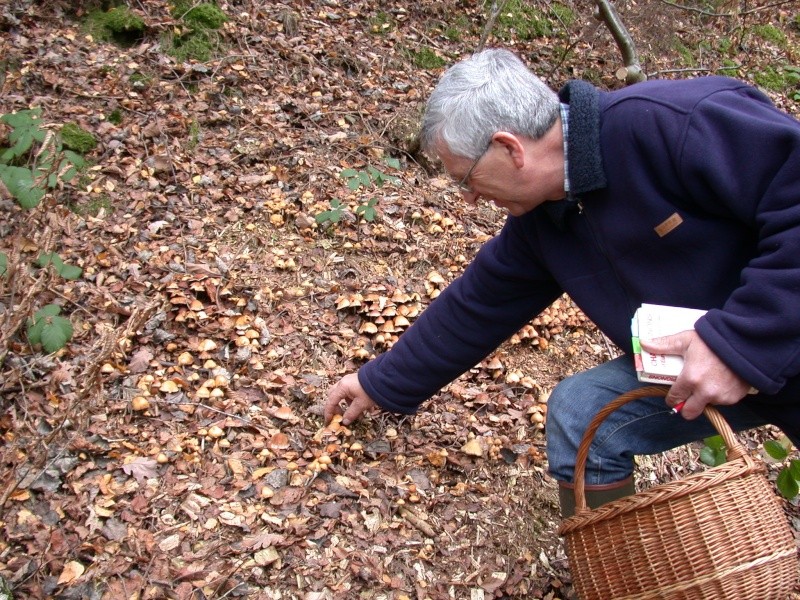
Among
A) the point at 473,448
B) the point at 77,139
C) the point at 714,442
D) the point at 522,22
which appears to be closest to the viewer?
the point at 714,442

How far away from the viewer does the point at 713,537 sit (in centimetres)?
175

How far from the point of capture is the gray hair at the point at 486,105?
1925 mm

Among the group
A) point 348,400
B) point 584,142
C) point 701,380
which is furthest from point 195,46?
point 701,380

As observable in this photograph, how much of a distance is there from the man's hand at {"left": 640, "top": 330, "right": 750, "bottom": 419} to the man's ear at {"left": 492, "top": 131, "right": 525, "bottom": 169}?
649 mm

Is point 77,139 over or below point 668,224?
below

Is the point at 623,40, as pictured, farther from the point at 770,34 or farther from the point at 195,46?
the point at 770,34

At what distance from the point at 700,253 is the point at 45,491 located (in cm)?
237

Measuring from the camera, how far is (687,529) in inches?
69.2

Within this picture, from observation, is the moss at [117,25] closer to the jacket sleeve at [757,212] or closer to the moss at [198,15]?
the moss at [198,15]

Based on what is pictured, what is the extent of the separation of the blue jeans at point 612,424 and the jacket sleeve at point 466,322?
1.20 feet

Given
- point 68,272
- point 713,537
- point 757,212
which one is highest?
point 757,212

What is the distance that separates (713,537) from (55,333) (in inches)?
94.6

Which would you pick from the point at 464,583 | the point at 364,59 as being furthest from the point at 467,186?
the point at 364,59

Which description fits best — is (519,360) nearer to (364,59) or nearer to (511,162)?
(511,162)
